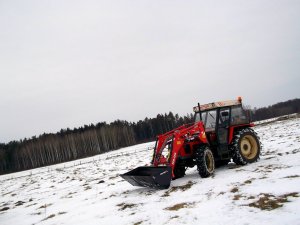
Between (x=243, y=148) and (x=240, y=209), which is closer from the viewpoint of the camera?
(x=240, y=209)

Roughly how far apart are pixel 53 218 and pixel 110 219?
222cm

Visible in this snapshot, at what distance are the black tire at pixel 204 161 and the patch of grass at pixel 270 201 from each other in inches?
127

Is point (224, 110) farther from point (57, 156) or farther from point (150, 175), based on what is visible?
point (57, 156)

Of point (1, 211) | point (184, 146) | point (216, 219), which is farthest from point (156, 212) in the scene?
point (1, 211)

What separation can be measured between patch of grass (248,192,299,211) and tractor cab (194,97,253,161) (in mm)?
4540

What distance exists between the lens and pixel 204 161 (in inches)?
384

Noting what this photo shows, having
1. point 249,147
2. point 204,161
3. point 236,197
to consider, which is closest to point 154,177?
point 204,161

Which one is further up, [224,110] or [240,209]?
[224,110]

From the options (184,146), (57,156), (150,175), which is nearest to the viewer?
(150,175)

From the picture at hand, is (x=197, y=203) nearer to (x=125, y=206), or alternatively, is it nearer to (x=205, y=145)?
(x=125, y=206)

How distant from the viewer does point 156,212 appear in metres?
7.05

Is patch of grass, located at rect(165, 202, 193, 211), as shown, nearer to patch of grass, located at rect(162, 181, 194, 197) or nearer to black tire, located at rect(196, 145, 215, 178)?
patch of grass, located at rect(162, 181, 194, 197)

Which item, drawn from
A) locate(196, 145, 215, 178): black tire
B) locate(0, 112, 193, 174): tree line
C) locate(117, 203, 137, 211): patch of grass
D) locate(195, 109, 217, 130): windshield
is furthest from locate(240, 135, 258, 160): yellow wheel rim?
locate(0, 112, 193, 174): tree line

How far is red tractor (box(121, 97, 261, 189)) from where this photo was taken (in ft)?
31.5
